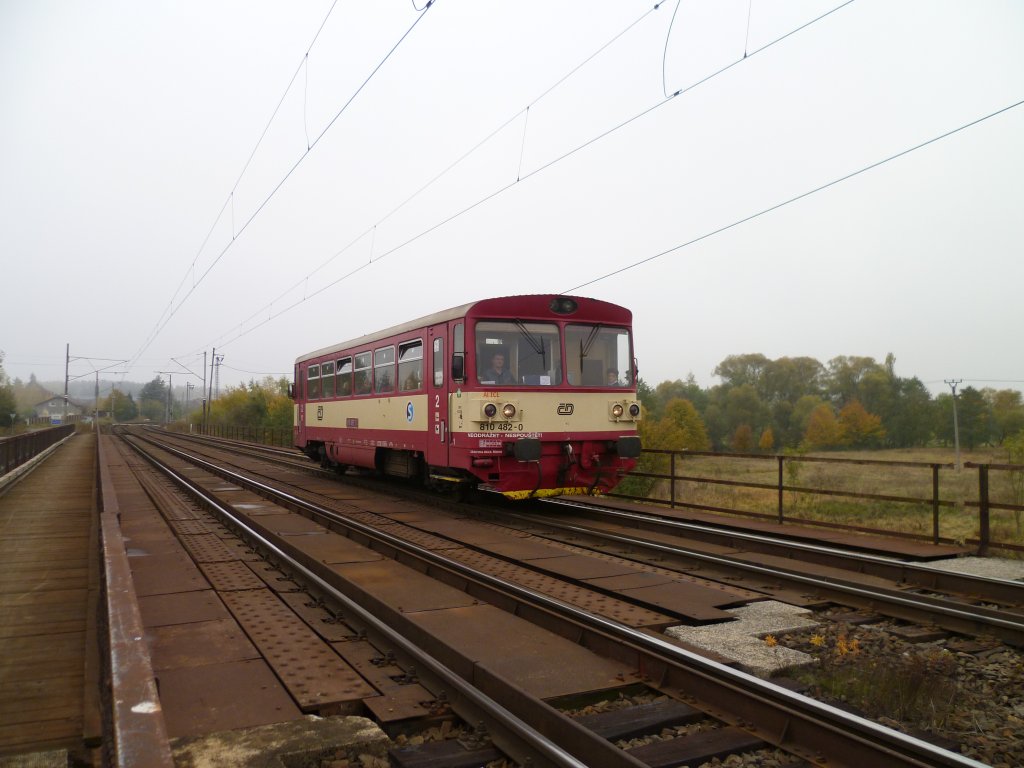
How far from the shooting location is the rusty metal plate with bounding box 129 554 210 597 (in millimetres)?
7367

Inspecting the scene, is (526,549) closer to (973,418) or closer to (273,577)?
(273,577)

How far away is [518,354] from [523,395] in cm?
65

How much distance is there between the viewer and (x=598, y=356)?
12367 millimetres

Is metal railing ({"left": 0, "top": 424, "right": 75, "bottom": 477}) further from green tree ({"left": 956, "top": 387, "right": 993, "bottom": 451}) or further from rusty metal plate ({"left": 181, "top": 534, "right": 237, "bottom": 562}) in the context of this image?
green tree ({"left": 956, "top": 387, "right": 993, "bottom": 451})

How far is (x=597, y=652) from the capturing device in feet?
17.4

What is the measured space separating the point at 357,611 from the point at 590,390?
661 cm

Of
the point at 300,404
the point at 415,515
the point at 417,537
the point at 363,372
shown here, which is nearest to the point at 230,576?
the point at 417,537

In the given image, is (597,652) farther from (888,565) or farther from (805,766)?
(888,565)

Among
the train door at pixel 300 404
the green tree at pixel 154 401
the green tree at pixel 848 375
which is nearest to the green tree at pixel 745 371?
the green tree at pixel 848 375

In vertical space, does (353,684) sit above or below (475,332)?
below

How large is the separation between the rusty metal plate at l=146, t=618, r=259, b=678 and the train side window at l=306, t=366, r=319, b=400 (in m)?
13.7

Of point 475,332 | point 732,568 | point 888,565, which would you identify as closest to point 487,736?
point 732,568

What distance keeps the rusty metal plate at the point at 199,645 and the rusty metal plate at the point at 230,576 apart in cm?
135

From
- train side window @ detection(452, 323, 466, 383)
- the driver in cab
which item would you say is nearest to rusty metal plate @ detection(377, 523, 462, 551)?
train side window @ detection(452, 323, 466, 383)
